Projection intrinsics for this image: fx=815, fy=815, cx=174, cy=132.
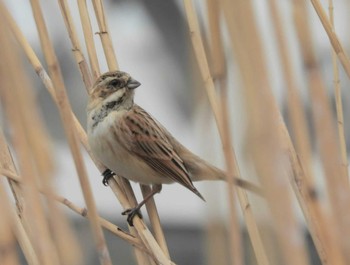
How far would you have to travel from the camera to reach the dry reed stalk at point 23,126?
139 centimetres

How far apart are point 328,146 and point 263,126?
108 millimetres

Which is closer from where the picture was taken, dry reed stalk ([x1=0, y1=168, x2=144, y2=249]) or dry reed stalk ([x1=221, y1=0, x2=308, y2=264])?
dry reed stalk ([x1=221, y1=0, x2=308, y2=264])

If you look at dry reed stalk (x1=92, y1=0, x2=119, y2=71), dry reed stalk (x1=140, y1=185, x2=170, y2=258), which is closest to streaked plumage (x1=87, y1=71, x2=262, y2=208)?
dry reed stalk (x1=140, y1=185, x2=170, y2=258)

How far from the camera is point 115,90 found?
2.71 metres

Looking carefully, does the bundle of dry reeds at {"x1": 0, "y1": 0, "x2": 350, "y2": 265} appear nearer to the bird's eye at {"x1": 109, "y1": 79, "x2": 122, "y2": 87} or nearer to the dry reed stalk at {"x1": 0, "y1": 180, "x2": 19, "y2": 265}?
the dry reed stalk at {"x1": 0, "y1": 180, "x2": 19, "y2": 265}

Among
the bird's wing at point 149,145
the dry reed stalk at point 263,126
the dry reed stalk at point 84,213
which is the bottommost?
the bird's wing at point 149,145

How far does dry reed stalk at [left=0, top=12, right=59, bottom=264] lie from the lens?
4.56 ft

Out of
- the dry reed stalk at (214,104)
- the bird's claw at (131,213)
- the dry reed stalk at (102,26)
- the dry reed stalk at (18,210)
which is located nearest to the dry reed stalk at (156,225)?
the bird's claw at (131,213)

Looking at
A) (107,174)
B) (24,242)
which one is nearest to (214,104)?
(24,242)

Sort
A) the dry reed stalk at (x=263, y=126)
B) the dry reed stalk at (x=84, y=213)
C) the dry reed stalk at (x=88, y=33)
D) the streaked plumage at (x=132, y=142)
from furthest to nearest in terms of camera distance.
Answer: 1. the streaked plumage at (x=132, y=142)
2. the dry reed stalk at (x=88, y=33)
3. the dry reed stalk at (x=84, y=213)
4. the dry reed stalk at (x=263, y=126)

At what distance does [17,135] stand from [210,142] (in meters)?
0.35

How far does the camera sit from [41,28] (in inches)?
55.6

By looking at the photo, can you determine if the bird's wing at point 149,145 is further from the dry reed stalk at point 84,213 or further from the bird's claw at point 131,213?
the dry reed stalk at point 84,213

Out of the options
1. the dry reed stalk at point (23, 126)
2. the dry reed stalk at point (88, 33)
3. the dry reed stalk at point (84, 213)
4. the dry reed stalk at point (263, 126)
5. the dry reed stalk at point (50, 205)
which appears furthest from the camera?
the dry reed stalk at point (88, 33)
